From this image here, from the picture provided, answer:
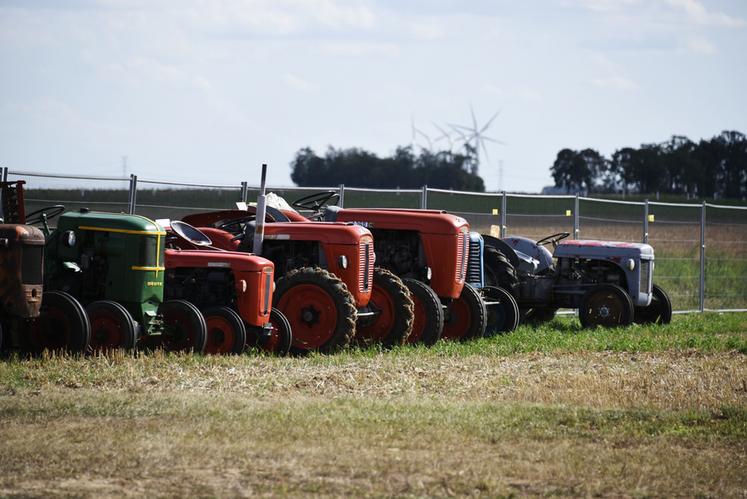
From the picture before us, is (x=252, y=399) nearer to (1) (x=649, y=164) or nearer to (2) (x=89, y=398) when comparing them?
(2) (x=89, y=398)

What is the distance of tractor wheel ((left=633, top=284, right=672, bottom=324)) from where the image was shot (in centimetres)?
1791

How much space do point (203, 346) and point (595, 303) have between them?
22.9 feet

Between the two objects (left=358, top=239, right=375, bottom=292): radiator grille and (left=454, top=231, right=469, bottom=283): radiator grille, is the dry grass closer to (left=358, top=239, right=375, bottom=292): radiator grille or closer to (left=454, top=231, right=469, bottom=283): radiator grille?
(left=358, top=239, right=375, bottom=292): radiator grille

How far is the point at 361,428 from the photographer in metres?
8.23

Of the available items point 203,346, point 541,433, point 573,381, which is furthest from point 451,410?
point 203,346

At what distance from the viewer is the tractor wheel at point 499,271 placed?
16469 millimetres

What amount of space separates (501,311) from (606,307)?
1.80 metres

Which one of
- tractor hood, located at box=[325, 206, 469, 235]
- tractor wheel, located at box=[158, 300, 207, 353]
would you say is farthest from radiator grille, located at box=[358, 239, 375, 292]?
tractor wheel, located at box=[158, 300, 207, 353]

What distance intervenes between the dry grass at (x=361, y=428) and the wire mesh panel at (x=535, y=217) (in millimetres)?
7448

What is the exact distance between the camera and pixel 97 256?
38.1 ft

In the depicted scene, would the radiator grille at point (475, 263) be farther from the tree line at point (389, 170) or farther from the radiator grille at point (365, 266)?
the tree line at point (389, 170)

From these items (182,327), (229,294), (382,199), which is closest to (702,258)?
(382,199)

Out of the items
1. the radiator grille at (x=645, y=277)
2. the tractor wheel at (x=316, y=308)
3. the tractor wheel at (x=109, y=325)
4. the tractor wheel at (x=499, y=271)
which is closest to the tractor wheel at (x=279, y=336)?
the tractor wheel at (x=316, y=308)

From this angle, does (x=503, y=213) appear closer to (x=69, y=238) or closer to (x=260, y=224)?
(x=260, y=224)
